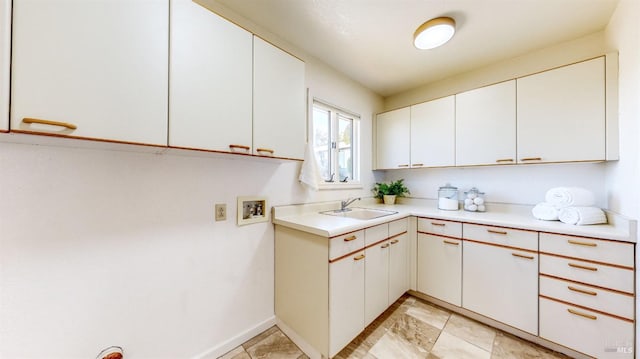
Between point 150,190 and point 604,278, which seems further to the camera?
point 604,278

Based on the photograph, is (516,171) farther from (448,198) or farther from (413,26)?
(413,26)

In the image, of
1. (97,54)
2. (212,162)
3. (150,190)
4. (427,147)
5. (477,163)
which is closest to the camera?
(97,54)

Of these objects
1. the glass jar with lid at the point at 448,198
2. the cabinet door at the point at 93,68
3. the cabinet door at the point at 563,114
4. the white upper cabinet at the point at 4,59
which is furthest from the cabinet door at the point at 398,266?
the white upper cabinet at the point at 4,59

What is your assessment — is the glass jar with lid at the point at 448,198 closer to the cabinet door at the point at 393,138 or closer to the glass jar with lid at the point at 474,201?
the glass jar with lid at the point at 474,201

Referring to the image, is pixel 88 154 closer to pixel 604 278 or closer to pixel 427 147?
pixel 427 147

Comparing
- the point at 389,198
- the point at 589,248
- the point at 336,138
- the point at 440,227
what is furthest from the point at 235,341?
the point at 589,248

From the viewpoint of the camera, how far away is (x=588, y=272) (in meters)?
1.36

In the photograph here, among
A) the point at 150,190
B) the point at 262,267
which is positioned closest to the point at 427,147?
the point at 262,267

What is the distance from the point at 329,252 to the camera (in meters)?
1.35

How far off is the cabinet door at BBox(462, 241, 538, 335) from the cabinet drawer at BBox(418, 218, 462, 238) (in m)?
0.12

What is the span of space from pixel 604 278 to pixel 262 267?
2238mm

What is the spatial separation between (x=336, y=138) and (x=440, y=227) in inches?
53.9

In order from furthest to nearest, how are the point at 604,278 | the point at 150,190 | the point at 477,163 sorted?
the point at 477,163
the point at 604,278
the point at 150,190

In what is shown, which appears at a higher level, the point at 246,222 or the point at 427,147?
the point at 427,147
